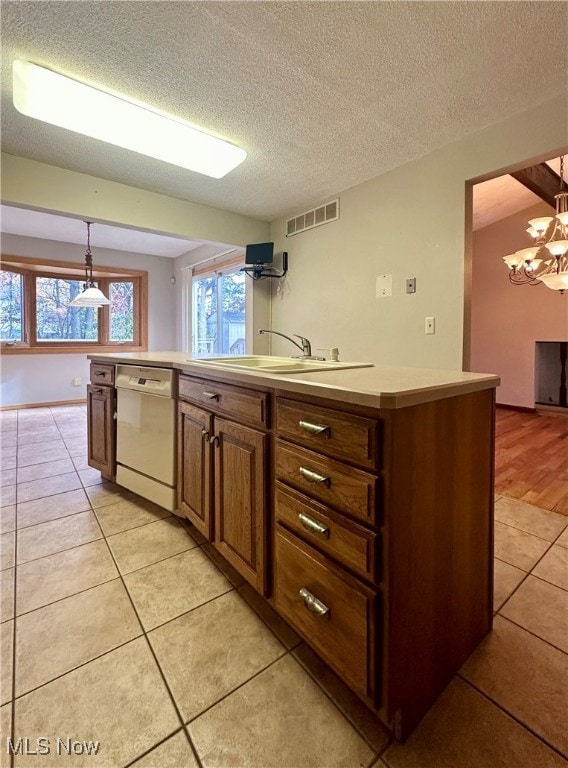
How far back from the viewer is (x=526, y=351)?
5.31 metres

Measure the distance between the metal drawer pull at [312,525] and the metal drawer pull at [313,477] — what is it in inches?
4.5

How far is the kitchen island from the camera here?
0.84 meters

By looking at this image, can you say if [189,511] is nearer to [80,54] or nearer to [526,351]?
[80,54]

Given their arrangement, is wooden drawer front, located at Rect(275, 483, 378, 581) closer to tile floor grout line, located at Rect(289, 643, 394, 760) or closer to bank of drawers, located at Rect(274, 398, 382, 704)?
bank of drawers, located at Rect(274, 398, 382, 704)

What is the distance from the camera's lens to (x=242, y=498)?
133 centimetres

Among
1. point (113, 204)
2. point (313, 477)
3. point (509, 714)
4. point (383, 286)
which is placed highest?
point (113, 204)

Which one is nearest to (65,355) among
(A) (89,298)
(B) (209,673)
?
(A) (89,298)

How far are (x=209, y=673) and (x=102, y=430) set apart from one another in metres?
1.77

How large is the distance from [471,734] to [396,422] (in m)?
0.87

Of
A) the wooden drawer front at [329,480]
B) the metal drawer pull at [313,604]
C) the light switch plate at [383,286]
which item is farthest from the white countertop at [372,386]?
the light switch plate at [383,286]

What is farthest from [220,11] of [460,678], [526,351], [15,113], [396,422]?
[526,351]

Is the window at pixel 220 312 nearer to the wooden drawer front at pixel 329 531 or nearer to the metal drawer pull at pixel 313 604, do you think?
the wooden drawer front at pixel 329 531

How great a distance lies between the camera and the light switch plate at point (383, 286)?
2.67 meters

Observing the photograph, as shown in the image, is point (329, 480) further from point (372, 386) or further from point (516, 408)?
point (516, 408)
